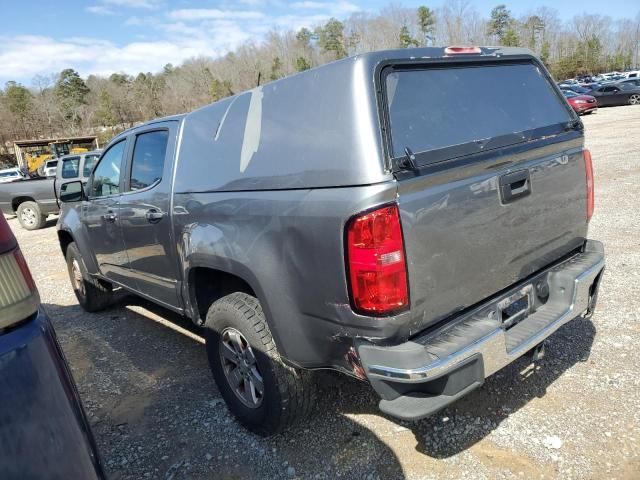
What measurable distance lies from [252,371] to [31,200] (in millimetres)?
12141

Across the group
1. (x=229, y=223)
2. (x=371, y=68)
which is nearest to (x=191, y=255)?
(x=229, y=223)

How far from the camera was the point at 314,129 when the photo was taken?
90.3 inches

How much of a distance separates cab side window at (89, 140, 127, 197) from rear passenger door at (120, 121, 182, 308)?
259 millimetres

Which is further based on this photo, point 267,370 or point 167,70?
point 167,70

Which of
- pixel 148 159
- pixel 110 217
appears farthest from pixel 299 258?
pixel 110 217

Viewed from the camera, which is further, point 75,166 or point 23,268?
point 75,166

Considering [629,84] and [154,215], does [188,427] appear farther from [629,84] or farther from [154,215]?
[629,84]

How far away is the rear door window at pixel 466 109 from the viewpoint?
7.38ft

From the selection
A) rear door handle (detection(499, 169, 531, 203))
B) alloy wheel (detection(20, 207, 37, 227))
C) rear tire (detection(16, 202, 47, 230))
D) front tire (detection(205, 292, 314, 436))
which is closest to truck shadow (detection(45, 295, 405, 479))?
front tire (detection(205, 292, 314, 436))

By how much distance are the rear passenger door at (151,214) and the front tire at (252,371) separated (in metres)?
0.64

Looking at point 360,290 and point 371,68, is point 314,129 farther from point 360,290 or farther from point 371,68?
point 360,290

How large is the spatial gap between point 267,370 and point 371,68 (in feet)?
5.31

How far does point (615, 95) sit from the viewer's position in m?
29.0

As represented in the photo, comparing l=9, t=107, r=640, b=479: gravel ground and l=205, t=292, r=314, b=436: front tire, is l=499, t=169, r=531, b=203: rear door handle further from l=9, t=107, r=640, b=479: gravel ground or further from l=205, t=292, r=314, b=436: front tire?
l=205, t=292, r=314, b=436: front tire
